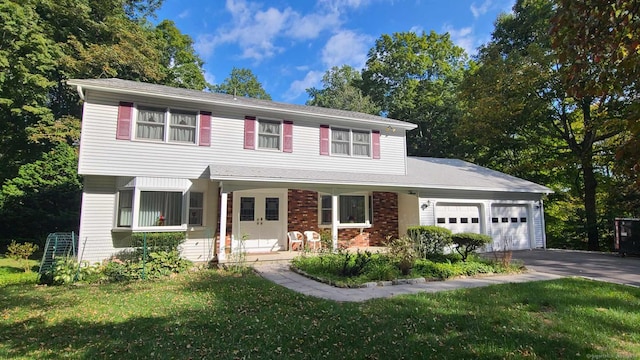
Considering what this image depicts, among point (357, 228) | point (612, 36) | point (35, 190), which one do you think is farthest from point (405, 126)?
point (35, 190)

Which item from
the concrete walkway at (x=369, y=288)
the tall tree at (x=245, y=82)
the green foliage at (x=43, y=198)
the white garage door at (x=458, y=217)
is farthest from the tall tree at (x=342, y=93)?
the concrete walkway at (x=369, y=288)

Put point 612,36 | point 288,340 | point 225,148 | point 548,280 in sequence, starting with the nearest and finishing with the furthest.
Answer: point 612,36, point 288,340, point 548,280, point 225,148

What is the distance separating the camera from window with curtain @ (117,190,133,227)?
34.1ft

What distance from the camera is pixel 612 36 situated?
2.65 metres

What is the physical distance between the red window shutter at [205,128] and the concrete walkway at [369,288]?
4.66 meters

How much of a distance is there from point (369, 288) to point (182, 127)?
310 inches

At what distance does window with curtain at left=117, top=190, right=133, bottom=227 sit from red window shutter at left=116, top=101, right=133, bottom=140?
1.70m

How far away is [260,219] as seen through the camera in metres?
12.7

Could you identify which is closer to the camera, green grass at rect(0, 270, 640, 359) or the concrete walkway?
green grass at rect(0, 270, 640, 359)

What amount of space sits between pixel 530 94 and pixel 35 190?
A: 2473cm

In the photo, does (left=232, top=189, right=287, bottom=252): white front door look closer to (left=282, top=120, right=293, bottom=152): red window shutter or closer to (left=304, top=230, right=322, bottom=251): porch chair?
(left=304, top=230, right=322, bottom=251): porch chair

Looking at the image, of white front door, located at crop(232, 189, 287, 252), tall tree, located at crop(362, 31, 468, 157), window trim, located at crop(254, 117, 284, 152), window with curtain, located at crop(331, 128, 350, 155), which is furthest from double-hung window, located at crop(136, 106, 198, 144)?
tall tree, located at crop(362, 31, 468, 157)

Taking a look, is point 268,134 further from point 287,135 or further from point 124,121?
point 124,121

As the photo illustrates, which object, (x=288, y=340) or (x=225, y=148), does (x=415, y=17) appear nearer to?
(x=225, y=148)
